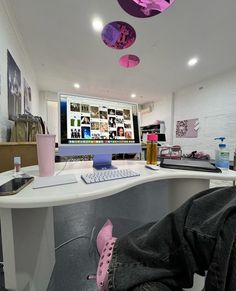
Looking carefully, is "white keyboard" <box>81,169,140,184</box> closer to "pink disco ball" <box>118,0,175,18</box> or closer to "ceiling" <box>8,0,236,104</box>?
"pink disco ball" <box>118,0,175,18</box>

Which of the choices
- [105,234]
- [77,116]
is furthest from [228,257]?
[77,116]

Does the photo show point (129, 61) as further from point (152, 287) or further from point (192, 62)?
point (152, 287)

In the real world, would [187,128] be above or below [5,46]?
below

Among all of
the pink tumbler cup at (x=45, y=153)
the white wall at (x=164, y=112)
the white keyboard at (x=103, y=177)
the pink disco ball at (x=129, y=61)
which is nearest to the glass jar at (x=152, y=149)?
the white keyboard at (x=103, y=177)

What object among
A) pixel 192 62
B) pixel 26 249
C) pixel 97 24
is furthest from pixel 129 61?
pixel 26 249

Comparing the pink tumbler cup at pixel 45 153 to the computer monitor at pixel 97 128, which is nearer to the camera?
the pink tumbler cup at pixel 45 153

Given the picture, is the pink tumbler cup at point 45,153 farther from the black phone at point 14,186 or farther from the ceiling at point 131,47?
the ceiling at point 131,47

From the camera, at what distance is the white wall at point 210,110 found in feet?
11.6

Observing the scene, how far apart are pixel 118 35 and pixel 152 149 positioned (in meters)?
2.11

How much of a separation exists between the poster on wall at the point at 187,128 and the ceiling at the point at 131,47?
1.15 m

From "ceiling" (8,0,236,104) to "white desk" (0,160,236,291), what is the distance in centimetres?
217

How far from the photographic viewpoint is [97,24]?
212 centimetres

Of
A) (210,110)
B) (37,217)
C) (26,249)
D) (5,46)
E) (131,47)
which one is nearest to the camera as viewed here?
(26,249)

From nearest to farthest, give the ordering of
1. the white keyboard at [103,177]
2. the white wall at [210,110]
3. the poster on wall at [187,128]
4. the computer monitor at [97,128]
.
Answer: the white keyboard at [103,177] < the computer monitor at [97,128] < the white wall at [210,110] < the poster on wall at [187,128]
